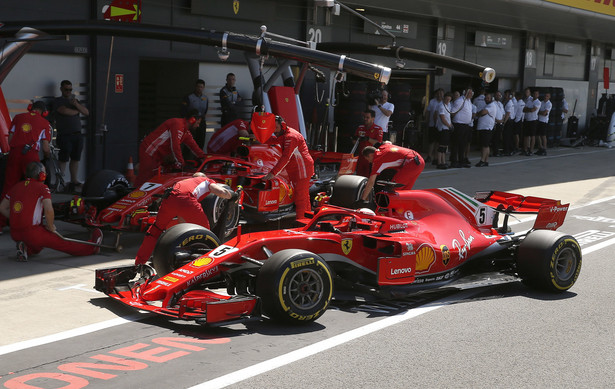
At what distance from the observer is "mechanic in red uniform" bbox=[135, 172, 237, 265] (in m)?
8.80

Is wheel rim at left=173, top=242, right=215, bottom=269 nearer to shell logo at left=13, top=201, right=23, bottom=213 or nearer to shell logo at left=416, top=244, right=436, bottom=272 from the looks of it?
shell logo at left=416, top=244, right=436, bottom=272

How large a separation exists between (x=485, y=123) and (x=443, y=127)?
6.84 feet

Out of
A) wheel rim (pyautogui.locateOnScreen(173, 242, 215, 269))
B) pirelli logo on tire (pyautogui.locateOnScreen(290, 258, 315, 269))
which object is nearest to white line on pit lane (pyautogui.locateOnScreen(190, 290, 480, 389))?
pirelli logo on tire (pyautogui.locateOnScreen(290, 258, 315, 269))

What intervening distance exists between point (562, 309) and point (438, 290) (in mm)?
1184

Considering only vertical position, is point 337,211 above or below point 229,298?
above

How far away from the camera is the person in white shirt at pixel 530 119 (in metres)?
25.6

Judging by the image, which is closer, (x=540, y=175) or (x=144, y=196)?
(x=144, y=196)

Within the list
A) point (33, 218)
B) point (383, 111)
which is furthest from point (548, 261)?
point (383, 111)

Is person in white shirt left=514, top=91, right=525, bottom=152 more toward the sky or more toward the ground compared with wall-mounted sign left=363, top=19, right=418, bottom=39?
more toward the ground

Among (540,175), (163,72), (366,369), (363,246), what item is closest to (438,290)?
(363,246)

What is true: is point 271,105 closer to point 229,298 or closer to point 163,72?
point 163,72

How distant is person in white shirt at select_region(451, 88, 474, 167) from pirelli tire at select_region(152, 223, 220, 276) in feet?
45.2

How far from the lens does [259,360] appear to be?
20.5ft

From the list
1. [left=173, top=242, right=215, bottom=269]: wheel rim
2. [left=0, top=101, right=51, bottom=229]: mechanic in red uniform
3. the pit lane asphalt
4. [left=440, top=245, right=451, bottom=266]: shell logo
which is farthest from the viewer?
[left=0, top=101, right=51, bottom=229]: mechanic in red uniform
